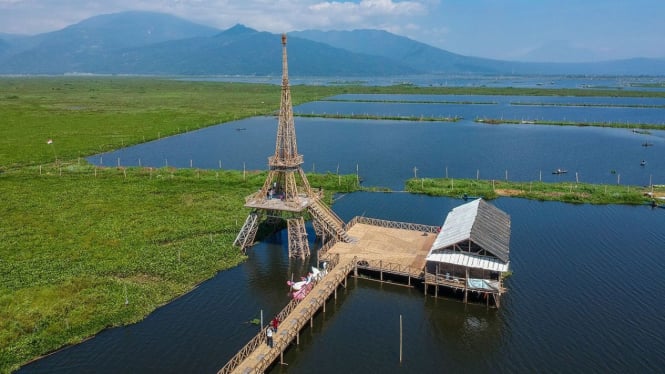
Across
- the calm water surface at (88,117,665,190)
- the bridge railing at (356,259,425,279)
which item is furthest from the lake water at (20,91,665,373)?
the calm water surface at (88,117,665,190)

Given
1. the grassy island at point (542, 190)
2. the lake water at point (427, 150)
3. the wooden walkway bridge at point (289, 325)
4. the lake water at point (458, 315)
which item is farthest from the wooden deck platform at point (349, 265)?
the lake water at point (427, 150)

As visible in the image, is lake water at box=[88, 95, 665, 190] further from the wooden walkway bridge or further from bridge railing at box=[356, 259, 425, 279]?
the wooden walkway bridge

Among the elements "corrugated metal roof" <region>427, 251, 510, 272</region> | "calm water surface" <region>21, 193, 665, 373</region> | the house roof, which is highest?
the house roof

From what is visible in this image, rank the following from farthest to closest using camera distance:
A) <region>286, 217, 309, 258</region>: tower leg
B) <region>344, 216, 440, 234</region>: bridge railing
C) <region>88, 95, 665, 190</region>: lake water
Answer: <region>88, 95, 665, 190</region>: lake water
<region>344, 216, 440, 234</region>: bridge railing
<region>286, 217, 309, 258</region>: tower leg

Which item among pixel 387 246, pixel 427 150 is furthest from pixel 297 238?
pixel 427 150

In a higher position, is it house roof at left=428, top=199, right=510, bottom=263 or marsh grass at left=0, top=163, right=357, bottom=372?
house roof at left=428, top=199, right=510, bottom=263

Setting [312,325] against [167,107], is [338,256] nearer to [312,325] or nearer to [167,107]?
[312,325]
